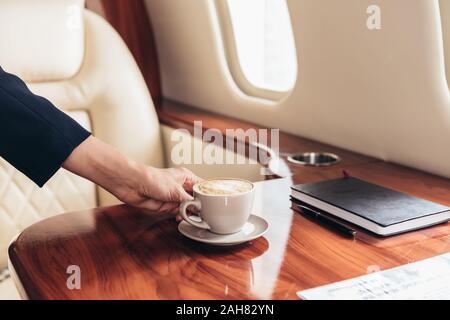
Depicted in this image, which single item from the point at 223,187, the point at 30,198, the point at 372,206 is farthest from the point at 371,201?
the point at 30,198

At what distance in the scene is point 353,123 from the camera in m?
1.59

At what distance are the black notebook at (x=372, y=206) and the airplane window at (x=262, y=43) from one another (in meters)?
0.93

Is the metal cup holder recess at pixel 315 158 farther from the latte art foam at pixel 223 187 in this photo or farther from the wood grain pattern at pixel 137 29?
the wood grain pattern at pixel 137 29

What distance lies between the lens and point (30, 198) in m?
1.71

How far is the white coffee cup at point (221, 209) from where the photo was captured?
887mm

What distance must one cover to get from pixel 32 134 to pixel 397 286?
2.06 feet

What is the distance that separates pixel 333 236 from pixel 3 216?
1.11 m

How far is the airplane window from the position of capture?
6.69 ft

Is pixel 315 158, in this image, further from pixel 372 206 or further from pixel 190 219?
Answer: pixel 190 219

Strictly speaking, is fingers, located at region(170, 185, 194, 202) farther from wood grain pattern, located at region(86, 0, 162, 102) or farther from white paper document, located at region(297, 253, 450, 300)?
wood grain pattern, located at region(86, 0, 162, 102)

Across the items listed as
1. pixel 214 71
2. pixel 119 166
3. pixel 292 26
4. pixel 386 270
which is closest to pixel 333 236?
pixel 386 270

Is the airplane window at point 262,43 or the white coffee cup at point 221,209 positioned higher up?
the airplane window at point 262,43

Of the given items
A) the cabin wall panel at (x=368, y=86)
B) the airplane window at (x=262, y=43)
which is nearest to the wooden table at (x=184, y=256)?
the cabin wall panel at (x=368, y=86)

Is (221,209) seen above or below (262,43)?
below
